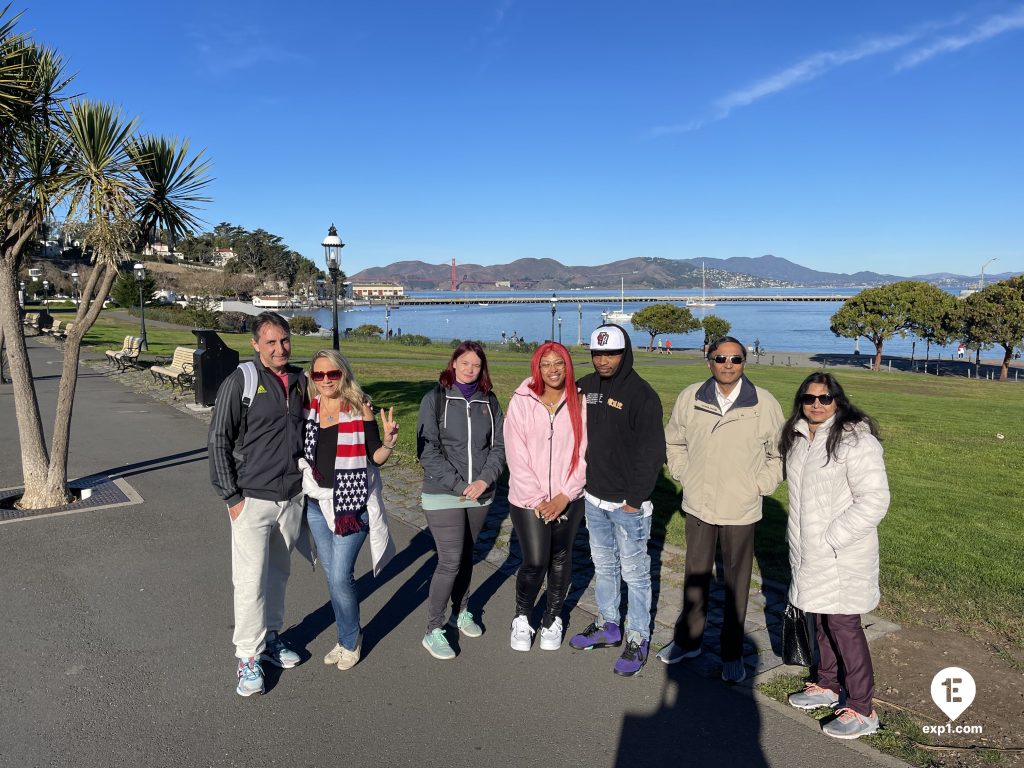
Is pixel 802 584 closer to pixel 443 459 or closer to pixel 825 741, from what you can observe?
pixel 825 741

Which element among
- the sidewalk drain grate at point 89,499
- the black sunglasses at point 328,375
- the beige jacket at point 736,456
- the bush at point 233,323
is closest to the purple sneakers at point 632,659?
the beige jacket at point 736,456

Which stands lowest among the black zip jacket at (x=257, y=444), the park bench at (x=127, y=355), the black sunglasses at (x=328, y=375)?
the park bench at (x=127, y=355)

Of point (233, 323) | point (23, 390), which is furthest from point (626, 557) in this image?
point (233, 323)

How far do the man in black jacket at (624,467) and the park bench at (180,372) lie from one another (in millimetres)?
12286

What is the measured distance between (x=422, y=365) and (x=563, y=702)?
63.9 feet

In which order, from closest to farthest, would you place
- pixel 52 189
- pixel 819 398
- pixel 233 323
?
1. pixel 819 398
2. pixel 52 189
3. pixel 233 323

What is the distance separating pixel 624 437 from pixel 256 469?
6.31ft

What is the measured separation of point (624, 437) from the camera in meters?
3.77

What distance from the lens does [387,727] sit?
3238 millimetres

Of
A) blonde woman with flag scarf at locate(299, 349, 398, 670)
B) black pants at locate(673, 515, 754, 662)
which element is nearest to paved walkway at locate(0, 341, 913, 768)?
black pants at locate(673, 515, 754, 662)

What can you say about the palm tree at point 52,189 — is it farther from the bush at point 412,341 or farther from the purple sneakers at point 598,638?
the bush at point 412,341

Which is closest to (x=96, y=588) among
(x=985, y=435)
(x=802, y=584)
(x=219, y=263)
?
(x=802, y=584)

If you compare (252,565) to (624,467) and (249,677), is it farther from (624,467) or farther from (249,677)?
(624,467)

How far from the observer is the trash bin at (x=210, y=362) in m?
11.3
